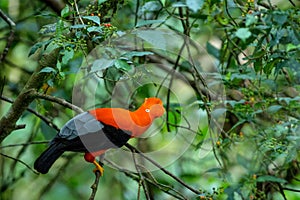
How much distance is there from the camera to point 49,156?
1417 millimetres

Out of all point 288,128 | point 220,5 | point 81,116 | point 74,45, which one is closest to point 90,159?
point 81,116

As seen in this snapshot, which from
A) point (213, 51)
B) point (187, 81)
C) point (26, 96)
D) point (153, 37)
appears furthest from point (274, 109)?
point (26, 96)

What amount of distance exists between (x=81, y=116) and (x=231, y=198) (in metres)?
0.80

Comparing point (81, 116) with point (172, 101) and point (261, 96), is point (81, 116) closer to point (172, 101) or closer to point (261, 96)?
point (261, 96)

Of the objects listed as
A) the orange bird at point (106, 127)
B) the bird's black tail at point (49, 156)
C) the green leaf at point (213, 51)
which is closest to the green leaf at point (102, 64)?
the orange bird at point (106, 127)

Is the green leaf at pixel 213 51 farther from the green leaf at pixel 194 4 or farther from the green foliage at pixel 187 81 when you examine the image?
the green leaf at pixel 194 4

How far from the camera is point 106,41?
1.40 meters

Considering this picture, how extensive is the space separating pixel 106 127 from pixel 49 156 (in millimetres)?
199

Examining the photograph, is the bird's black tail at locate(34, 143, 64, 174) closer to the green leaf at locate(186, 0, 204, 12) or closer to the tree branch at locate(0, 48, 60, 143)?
the tree branch at locate(0, 48, 60, 143)

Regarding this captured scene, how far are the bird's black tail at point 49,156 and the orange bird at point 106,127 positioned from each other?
0.03 feet

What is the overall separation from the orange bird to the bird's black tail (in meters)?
0.01

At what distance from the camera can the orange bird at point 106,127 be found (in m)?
1.28

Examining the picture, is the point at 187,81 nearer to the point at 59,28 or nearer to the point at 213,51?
the point at 213,51

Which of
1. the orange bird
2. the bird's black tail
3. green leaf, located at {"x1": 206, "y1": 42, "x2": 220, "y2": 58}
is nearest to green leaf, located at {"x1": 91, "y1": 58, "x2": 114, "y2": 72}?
the orange bird
